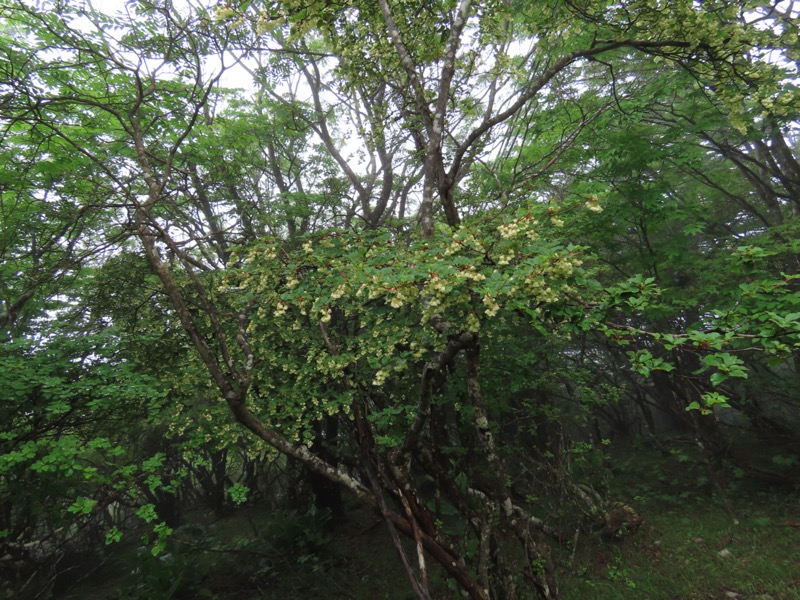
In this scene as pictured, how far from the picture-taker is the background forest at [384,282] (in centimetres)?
405

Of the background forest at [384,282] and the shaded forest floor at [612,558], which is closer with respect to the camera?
the background forest at [384,282]

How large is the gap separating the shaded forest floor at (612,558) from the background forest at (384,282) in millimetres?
140

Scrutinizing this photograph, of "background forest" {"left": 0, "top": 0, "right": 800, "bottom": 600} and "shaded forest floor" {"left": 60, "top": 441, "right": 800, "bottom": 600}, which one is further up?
"background forest" {"left": 0, "top": 0, "right": 800, "bottom": 600}

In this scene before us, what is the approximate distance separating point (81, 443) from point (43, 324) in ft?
15.5

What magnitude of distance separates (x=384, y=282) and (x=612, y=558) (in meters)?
7.41

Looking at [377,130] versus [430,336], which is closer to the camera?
[430,336]

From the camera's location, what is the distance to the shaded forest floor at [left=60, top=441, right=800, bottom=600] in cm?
641

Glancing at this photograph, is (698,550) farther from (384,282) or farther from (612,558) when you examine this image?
(384,282)

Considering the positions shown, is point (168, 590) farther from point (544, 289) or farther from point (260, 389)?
point (544, 289)

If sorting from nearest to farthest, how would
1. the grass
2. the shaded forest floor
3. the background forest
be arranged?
the background forest, the grass, the shaded forest floor

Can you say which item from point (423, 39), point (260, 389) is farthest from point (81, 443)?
point (423, 39)

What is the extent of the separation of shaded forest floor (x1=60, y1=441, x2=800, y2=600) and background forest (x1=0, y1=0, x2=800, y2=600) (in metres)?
0.14

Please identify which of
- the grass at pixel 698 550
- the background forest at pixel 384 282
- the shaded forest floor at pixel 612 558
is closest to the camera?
the background forest at pixel 384 282

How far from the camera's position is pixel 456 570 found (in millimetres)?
4484
